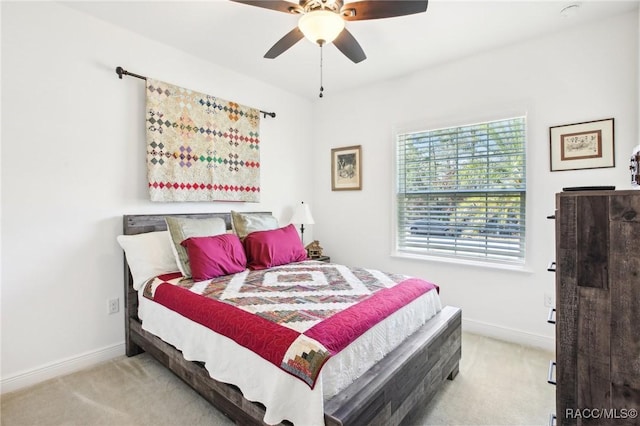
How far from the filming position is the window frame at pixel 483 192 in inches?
107

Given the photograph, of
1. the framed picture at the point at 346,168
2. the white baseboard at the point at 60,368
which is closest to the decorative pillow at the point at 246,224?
the framed picture at the point at 346,168

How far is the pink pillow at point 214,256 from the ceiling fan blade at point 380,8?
1801 mm

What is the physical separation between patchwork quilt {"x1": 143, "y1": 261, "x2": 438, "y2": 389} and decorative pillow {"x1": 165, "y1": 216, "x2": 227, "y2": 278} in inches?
4.7

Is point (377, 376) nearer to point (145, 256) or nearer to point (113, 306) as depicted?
point (145, 256)

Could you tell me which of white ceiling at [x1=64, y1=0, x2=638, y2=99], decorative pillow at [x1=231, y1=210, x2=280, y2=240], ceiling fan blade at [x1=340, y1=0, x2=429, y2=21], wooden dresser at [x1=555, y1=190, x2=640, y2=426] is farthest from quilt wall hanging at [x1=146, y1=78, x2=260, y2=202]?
wooden dresser at [x1=555, y1=190, x2=640, y2=426]

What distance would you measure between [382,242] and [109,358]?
277cm

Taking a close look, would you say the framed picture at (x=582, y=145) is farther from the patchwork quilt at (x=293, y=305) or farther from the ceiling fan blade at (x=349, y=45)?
the ceiling fan blade at (x=349, y=45)

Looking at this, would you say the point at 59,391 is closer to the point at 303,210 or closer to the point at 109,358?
the point at 109,358

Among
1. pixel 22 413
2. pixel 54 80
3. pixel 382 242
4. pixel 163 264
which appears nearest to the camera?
pixel 22 413

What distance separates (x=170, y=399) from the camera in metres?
1.90

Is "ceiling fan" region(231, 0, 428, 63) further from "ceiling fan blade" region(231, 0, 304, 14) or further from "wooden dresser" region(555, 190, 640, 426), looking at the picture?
"wooden dresser" region(555, 190, 640, 426)

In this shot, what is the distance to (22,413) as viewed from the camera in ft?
5.88

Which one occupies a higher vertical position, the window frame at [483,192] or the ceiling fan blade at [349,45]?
the ceiling fan blade at [349,45]

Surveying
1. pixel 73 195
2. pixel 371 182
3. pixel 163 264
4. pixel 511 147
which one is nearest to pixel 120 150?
pixel 73 195
